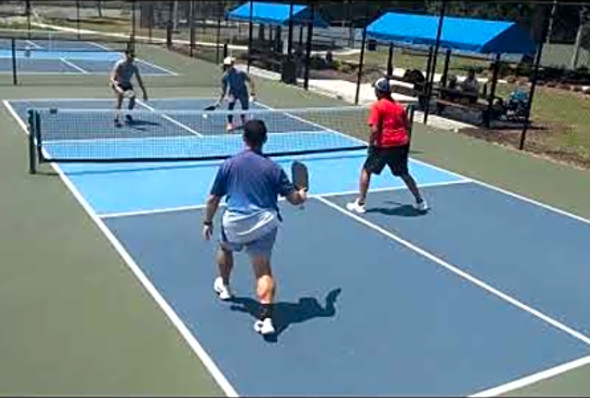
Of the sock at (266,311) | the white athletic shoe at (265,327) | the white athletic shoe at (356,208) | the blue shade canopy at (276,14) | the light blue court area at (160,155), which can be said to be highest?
the blue shade canopy at (276,14)

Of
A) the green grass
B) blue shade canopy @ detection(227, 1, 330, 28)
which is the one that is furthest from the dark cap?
blue shade canopy @ detection(227, 1, 330, 28)

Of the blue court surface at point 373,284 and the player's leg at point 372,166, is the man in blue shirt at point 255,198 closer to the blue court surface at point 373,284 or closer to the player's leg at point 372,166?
the blue court surface at point 373,284

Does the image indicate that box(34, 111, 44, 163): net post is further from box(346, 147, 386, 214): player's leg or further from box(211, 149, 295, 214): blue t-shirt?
box(211, 149, 295, 214): blue t-shirt

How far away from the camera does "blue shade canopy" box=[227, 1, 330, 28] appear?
25.2 m

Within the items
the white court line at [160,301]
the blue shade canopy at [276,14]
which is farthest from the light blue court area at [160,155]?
the blue shade canopy at [276,14]

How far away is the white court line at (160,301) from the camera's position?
4.96m

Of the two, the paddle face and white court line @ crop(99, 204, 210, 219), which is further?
white court line @ crop(99, 204, 210, 219)

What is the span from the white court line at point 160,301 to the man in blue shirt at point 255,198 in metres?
0.58

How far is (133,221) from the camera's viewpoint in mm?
8320

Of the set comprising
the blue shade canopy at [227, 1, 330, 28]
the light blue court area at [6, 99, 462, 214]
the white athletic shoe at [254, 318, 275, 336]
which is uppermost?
the blue shade canopy at [227, 1, 330, 28]

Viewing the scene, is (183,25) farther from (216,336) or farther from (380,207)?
(216,336)

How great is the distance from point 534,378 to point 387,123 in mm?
4319

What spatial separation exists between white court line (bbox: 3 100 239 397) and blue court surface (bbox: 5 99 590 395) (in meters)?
0.02

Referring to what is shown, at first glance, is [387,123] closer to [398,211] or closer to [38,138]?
[398,211]
